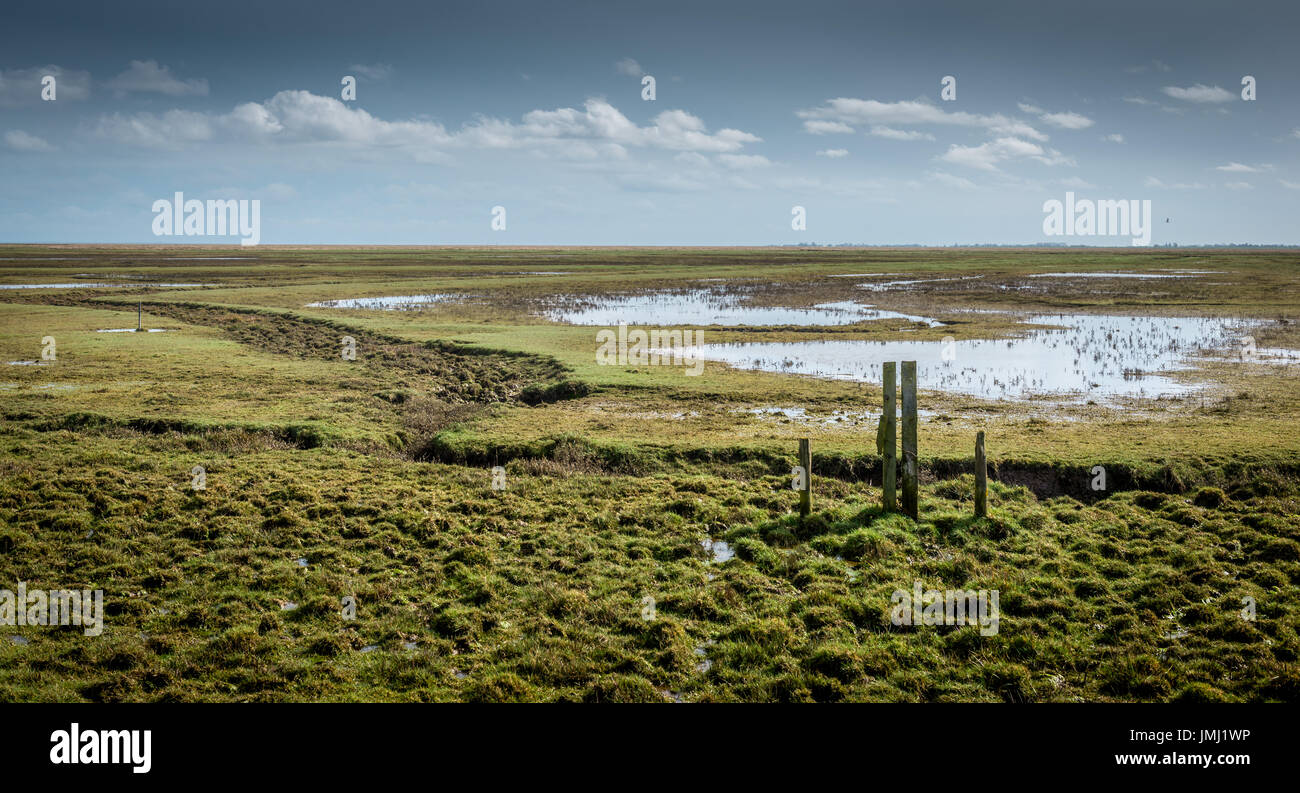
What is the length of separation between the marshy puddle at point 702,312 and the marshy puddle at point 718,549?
35.5 metres

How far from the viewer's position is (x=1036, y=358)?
1403 inches

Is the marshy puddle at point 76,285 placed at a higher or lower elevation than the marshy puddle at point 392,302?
higher

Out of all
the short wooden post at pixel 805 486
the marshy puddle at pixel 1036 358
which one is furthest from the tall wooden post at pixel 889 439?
the marshy puddle at pixel 1036 358

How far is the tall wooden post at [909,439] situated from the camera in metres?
14.4

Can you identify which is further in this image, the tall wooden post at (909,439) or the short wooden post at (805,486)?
the short wooden post at (805,486)

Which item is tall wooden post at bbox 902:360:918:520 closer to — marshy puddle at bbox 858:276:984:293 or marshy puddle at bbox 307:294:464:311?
marshy puddle at bbox 307:294:464:311

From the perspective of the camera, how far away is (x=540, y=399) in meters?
28.1

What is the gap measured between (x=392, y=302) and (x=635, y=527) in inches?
2139

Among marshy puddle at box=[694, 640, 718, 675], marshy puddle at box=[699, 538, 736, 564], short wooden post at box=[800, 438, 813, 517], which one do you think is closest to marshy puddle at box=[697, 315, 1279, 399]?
short wooden post at box=[800, 438, 813, 517]

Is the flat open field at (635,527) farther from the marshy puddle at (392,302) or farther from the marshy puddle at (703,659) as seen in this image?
the marshy puddle at (392,302)

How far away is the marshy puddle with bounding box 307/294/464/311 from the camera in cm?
5984
